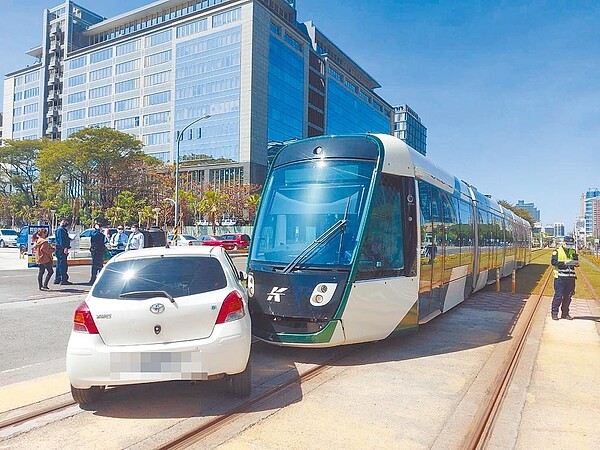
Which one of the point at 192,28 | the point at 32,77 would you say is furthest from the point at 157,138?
the point at 32,77

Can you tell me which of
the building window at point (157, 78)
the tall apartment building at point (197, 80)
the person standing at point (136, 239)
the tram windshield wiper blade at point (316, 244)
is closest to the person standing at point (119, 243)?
the person standing at point (136, 239)

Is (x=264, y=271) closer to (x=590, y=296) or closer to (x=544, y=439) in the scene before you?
(x=544, y=439)

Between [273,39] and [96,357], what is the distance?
7149 cm

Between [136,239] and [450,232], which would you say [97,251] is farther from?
[450,232]

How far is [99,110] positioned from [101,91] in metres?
3.27

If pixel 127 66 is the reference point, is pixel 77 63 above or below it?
above

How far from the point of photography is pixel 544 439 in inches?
175

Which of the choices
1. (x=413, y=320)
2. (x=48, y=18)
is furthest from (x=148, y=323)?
(x=48, y=18)

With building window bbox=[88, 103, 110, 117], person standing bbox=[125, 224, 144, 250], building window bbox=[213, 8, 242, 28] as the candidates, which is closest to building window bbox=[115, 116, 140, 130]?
building window bbox=[88, 103, 110, 117]

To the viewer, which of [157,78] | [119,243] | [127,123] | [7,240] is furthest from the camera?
[127,123]

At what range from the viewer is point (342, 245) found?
22.2ft

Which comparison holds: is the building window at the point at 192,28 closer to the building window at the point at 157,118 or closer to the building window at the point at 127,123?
the building window at the point at 157,118

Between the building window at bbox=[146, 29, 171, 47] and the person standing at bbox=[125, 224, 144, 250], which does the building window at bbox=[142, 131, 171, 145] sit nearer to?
the building window at bbox=[146, 29, 171, 47]

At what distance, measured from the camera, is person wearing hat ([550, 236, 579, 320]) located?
34.1 ft
